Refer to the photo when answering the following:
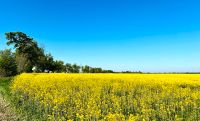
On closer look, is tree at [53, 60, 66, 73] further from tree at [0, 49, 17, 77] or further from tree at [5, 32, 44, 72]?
tree at [0, 49, 17, 77]

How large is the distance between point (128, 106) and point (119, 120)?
4315 mm

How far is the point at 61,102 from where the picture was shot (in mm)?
12492

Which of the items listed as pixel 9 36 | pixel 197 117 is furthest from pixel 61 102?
pixel 9 36

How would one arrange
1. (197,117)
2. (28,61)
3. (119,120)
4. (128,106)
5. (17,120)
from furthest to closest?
(28,61), (128,106), (17,120), (197,117), (119,120)

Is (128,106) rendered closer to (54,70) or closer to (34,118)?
(34,118)

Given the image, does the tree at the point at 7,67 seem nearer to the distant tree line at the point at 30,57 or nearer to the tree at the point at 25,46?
the distant tree line at the point at 30,57

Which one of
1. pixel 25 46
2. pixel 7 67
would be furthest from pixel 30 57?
pixel 7 67

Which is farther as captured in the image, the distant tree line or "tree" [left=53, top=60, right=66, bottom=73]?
"tree" [left=53, top=60, right=66, bottom=73]

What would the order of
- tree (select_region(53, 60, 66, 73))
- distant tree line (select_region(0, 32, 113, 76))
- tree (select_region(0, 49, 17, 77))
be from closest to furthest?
1. tree (select_region(0, 49, 17, 77))
2. distant tree line (select_region(0, 32, 113, 76))
3. tree (select_region(53, 60, 66, 73))

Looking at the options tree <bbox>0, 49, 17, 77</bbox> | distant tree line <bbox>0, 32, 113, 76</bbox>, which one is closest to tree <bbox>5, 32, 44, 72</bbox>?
distant tree line <bbox>0, 32, 113, 76</bbox>

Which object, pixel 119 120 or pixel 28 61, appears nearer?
pixel 119 120

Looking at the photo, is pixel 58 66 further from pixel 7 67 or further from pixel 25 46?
pixel 7 67

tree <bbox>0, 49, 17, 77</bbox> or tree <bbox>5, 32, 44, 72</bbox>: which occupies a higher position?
tree <bbox>5, 32, 44, 72</bbox>

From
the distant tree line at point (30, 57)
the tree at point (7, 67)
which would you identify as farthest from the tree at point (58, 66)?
the tree at point (7, 67)
